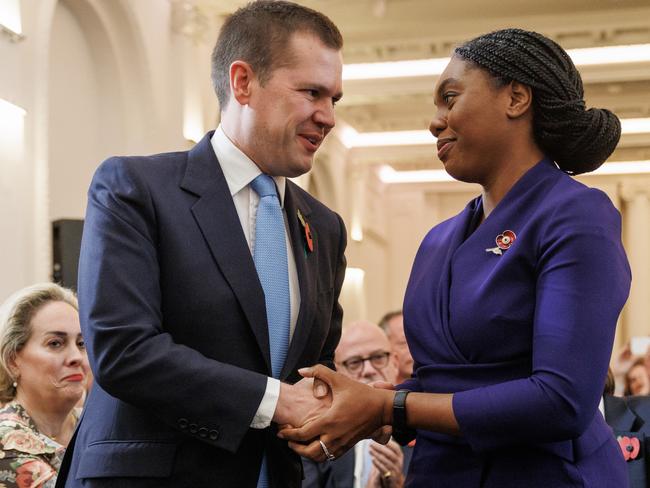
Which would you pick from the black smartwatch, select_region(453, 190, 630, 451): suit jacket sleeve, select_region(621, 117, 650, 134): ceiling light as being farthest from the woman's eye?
select_region(621, 117, 650, 134): ceiling light

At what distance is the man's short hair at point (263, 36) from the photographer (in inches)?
92.0

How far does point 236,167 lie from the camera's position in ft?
7.54

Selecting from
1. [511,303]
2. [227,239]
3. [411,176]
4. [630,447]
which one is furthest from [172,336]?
[411,176]

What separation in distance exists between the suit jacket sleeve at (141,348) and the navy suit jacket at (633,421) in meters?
1.71

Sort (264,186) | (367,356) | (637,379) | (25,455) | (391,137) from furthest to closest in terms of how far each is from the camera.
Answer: (391,137) < (637,379) < (367,356) < (25,455) < (264,186)

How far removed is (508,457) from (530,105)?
2.41 feet

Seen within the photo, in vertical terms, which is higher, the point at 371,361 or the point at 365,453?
the point at 371,361

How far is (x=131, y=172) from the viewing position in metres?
2.11

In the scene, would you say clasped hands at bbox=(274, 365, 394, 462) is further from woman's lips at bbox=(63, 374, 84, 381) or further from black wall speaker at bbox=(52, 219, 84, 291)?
black wall speaker at bbox=(52, 219, 84, 291)

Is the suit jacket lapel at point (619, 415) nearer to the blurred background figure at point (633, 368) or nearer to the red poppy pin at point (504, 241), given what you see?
the red poppy pin at point (504, 241)

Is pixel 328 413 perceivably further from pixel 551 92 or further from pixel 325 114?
pixel 551 92

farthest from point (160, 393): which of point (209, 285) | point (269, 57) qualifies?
point (269, 57)

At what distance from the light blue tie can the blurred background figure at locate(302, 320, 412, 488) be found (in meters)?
1.90

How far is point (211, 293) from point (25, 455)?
1510 mm
